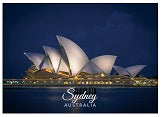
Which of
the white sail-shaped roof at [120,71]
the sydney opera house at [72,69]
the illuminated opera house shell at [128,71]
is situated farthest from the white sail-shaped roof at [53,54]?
the illuminated opera house shell at [128,71]

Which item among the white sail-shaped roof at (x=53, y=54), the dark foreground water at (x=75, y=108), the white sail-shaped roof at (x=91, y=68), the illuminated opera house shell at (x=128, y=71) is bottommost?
the dark foreground water at (x=75, y=108)

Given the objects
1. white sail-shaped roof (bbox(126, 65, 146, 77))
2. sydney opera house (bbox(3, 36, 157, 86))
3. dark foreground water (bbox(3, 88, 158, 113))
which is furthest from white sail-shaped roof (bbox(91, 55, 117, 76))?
dark foreground water (bbox(3, 88, 158, 113))

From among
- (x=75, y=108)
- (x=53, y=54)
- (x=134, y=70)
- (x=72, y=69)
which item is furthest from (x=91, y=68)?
(x=75, y=108)

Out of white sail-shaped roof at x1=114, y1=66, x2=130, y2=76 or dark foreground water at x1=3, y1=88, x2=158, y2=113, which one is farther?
white sail-shaped roof at x1=114, y1=66, x2=130, y2=76

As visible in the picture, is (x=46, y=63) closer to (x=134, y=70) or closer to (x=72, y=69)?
(x=72, y=69)

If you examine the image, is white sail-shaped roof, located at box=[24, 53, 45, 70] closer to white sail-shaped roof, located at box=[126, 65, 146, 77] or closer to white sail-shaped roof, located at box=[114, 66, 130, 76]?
white sail-shaped roof, located at box=[114, 66, 130, 76]

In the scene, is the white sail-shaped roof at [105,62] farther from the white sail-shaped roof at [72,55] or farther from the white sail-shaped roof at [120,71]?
the white sail-shaped roof at [120,71]

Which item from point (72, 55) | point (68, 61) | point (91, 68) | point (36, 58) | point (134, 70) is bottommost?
point (134, 70)
